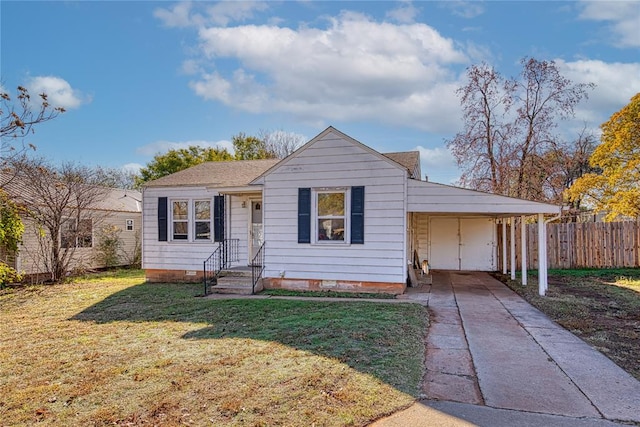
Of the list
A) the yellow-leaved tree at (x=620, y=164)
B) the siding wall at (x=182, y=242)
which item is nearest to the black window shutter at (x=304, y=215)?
the siding wall at (x=182, y=242)

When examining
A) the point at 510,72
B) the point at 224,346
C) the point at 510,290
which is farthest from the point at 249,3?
the point at 510,72

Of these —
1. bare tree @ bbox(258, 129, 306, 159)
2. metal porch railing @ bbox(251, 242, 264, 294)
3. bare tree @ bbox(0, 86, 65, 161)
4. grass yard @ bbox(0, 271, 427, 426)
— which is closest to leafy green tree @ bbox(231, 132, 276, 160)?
bare tree @ bbox(258, 129, 306, 159)

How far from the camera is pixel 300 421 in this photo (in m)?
3.07

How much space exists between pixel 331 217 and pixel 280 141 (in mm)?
22543

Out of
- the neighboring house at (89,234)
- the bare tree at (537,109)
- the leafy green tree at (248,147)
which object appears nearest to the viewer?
the neighboring house at (89,234)

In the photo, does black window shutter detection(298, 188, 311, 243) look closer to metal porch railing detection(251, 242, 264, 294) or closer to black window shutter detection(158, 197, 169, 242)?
metal porch railing detection(251, 242, 264, 294)

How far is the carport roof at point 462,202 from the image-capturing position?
28.0ft

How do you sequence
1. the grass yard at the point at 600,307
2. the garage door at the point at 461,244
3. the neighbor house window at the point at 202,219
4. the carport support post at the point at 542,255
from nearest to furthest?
the grass yard at the point at 600,307, the carport support post at the point at 542,255, the neighbor house window at the point at 202,219, the garage door at the point at 461,244

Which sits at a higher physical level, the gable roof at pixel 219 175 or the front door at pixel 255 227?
the gable roof at pixel 219 175

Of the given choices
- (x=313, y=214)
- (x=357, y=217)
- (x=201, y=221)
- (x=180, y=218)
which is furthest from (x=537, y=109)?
(x=180, y=218)

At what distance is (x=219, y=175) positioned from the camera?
12359 millimetres

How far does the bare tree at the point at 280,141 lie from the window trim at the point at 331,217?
21.5 m

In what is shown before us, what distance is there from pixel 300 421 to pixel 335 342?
2050 millimetres

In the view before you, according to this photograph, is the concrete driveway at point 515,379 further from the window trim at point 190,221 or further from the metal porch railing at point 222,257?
the window trim at point 190,221
